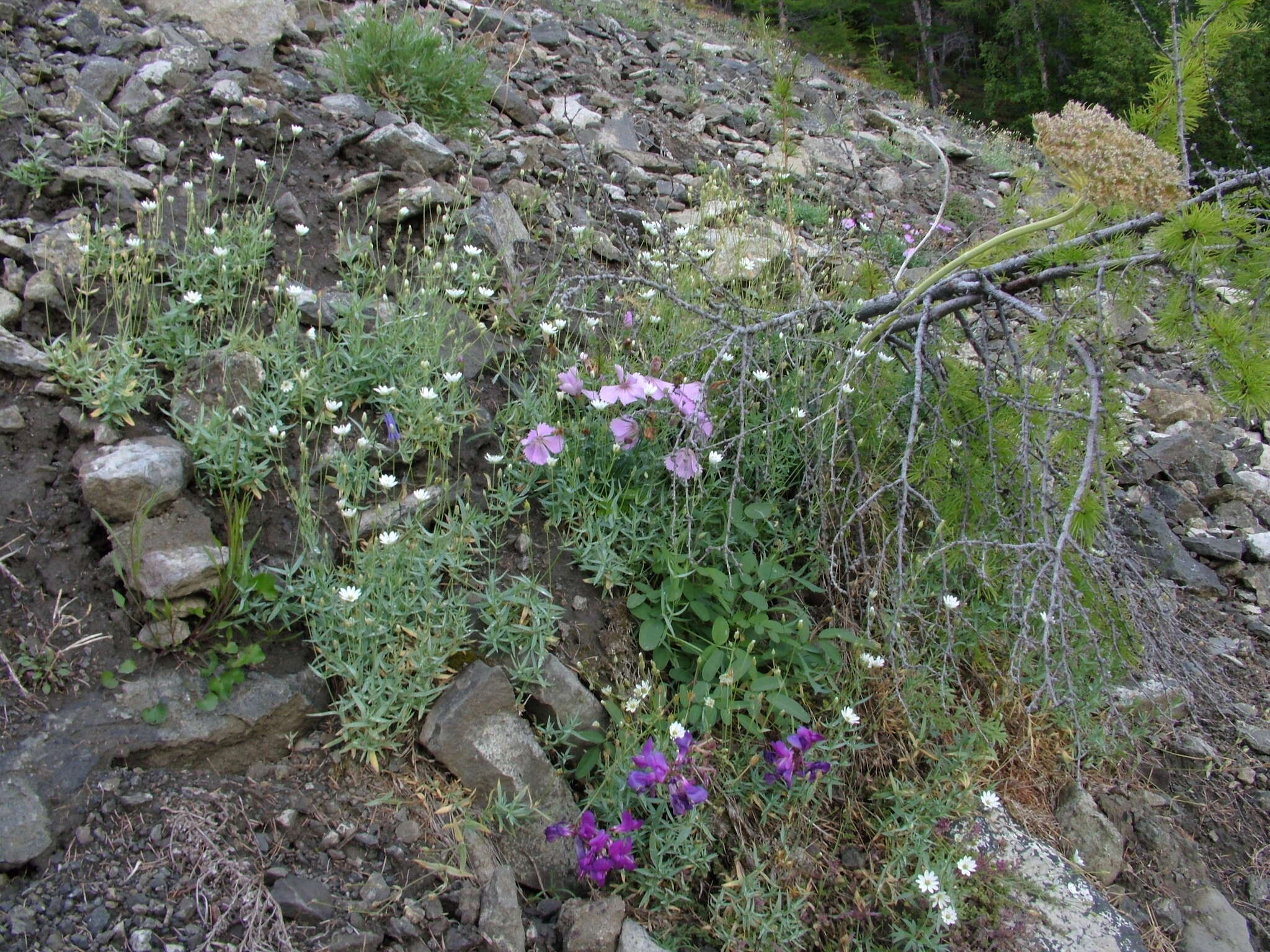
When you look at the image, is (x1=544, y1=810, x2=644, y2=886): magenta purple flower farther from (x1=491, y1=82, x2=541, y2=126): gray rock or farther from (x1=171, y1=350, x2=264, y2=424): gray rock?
(x1=491, y1=82, x2=541, y2=126): gray rock

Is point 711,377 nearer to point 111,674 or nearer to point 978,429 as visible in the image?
point 978,429

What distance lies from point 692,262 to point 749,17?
65.3ft

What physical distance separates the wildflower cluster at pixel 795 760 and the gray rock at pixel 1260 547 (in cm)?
321

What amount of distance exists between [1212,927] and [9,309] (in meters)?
4.74

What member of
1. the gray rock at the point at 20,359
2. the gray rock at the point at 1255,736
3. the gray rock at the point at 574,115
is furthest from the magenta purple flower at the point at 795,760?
the gray rock at the point at 574,115

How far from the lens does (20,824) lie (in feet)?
6.38

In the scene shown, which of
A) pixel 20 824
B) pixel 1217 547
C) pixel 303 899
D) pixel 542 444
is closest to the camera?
A: pixel 20 824

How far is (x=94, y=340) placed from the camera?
2984 millimetres

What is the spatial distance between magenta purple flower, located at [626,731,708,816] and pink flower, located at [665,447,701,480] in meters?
0.85

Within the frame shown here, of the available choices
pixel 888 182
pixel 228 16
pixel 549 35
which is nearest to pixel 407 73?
pixel 228 16

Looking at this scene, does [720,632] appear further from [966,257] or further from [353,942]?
[966,257]

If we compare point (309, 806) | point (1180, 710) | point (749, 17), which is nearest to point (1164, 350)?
point (1180, 710)

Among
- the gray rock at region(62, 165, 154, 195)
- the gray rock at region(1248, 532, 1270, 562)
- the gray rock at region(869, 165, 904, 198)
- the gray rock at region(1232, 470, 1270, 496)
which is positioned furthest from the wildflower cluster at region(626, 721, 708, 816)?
the gray rock at region(869, 165, 904, 198)

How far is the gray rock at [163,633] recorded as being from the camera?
235 cm
